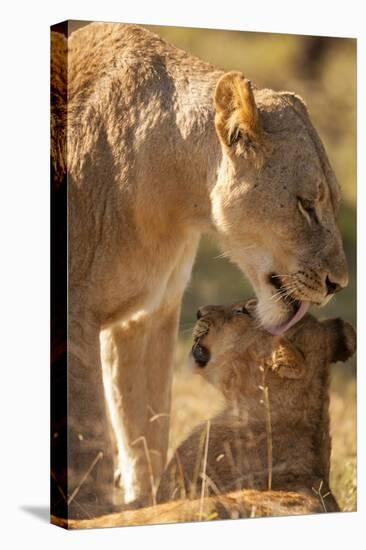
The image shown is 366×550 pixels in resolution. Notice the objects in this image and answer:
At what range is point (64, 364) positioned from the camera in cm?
735

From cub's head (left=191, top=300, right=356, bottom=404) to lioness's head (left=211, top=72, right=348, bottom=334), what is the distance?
0.11m

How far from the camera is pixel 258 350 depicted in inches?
310

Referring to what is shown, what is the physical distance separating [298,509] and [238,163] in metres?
1.76

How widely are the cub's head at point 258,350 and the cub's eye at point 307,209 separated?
0.55 m

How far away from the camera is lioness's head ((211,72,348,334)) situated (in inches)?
299

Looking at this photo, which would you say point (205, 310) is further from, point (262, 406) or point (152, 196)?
point (152, 196)

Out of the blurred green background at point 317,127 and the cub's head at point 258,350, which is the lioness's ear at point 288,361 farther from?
the blurred green background at point 317,127

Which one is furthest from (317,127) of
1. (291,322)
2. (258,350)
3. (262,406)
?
(262,406)

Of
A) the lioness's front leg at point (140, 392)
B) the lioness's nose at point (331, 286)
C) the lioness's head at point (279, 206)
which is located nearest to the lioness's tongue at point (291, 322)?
the lioness's head at point (279, 206)

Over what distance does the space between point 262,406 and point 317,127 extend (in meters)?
1.58

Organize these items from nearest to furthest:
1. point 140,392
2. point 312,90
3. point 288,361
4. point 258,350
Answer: point 288,361
point 258,350
point 140,392
point 312,90

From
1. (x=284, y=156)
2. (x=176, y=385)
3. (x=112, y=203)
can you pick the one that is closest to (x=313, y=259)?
(x=284, y=156)

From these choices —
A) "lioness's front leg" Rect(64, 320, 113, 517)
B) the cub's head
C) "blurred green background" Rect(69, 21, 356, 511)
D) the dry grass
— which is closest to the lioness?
"lioness's front leg" Rect(64, 320, 113, 517)

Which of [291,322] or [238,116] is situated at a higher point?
[238,116]
